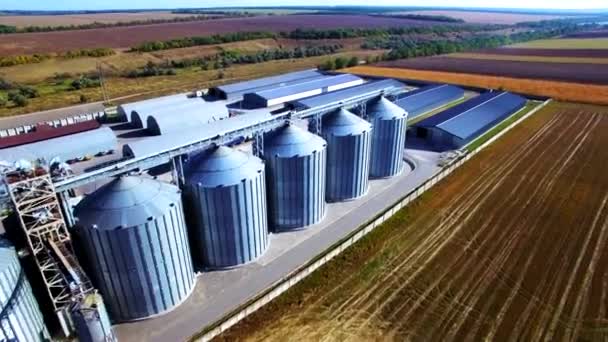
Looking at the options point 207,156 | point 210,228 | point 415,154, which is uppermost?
point 207,156

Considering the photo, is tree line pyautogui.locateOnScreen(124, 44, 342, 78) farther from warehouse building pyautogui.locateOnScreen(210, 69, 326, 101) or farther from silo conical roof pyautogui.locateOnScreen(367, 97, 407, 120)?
silo conical roof pyautogui.locateOnScreen(367, 97, 407, 120)

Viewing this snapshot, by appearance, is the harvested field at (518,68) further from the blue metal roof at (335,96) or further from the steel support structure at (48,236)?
the steel support structure at (48,236)

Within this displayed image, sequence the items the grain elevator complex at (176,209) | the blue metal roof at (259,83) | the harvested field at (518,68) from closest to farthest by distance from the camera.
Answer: the grain elevator complex at (176,209) < the blue metal roof at (259,83) < the harvested field at (518,68)

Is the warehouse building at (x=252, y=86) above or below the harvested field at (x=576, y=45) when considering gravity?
above

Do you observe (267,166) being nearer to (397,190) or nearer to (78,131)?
(397,190)

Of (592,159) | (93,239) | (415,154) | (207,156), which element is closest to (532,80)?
(592,159)

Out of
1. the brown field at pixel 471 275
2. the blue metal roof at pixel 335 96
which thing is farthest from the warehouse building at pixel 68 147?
the brown field at pixel 471 275
